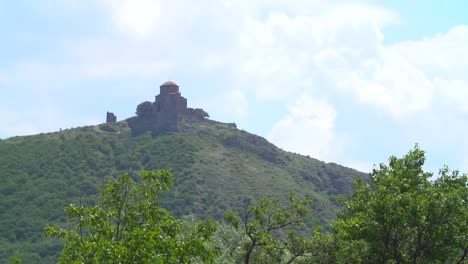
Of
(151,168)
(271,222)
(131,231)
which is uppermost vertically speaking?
(151,168)

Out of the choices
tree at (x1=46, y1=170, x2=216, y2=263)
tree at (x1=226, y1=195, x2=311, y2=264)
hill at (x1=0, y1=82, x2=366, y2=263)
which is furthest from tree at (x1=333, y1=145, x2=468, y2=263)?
hill at (x1=0, y1=82, x2=366, y2=263)

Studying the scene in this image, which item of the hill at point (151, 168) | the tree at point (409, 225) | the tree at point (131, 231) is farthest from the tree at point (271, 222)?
the hill at point (151, 168)

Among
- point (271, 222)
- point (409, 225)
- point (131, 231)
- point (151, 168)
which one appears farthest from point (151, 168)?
point (131, 231)

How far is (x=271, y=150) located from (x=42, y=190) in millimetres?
62236

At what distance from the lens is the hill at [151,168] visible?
151m

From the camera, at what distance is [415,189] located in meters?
29.6

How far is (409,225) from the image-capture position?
2636 cm

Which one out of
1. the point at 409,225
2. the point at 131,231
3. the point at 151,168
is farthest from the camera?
the point at 151,168

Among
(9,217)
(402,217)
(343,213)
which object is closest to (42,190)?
(9,217)

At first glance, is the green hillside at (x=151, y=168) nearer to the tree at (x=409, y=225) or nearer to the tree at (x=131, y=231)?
the tree at (x=409, y=225)

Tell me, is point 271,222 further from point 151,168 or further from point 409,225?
point 151,168

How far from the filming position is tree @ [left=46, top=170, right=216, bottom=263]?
1912 cm

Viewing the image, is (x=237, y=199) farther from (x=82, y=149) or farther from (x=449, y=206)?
(x=449, y=206)

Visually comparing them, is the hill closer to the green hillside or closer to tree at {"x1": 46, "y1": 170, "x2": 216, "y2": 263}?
the green hillside
